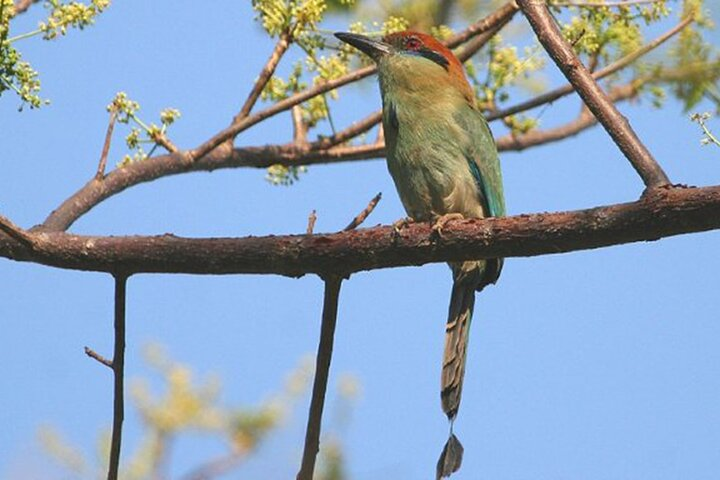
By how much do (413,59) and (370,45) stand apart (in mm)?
215

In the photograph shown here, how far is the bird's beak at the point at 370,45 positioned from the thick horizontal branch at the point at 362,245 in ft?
5.94

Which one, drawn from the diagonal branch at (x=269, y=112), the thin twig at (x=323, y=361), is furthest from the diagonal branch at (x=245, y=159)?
the thin twig at (x=323, y=361)

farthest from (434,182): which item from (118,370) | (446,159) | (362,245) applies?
(118,370)

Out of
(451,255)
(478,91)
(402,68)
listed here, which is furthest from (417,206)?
(451,255)

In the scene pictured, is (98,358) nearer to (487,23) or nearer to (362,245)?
(362,245)

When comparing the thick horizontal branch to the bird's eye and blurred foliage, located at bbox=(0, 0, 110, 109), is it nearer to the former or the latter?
blurred foliage, located at bbox=(0, 0, 110, 109)

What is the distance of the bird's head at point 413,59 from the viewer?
4676 millimetres

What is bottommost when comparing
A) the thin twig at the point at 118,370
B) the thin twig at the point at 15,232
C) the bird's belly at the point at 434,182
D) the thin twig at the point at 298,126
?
the thin twig at the point at 118,370

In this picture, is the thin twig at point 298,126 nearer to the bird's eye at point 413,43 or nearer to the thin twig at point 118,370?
the bird's eye at point 413,43

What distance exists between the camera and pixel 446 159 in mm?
4410

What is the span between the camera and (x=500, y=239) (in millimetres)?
2904

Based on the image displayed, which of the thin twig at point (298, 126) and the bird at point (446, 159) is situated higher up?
the thin twig at point (298, 126)

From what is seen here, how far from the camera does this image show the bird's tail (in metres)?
3.60

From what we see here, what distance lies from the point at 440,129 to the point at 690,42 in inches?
43.3
